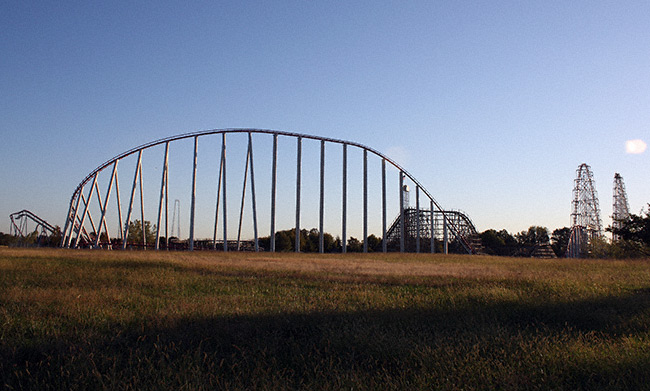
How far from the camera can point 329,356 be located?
599 centimetres

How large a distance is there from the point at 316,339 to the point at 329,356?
866 millimetres

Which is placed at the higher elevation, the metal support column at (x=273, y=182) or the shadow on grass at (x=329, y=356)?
the metal support column at (x=273, y=182)

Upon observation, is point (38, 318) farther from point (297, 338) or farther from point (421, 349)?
point (421, 349)

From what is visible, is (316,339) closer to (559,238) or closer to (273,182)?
(273,182)

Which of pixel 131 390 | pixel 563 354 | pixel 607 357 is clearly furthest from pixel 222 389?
pixel 607 357

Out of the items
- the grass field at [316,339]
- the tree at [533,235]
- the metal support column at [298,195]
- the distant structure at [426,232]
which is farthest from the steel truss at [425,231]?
the tree at [533,235]

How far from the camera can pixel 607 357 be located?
583 centimetres

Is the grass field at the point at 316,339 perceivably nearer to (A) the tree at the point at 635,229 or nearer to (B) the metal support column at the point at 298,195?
(A) the tree at the point at 635,229

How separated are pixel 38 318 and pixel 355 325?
5.54m

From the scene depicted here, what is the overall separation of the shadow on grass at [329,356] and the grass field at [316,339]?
2 cm

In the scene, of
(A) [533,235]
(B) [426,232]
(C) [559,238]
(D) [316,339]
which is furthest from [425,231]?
(A) [533,235]

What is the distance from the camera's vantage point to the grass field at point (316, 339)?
4988 mm

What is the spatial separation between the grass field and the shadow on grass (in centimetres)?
2

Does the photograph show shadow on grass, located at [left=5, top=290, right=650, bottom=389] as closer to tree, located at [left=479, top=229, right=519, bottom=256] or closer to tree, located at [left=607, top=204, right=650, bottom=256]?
tree, located at [left=607, top=204, right=650, bottom=256]
